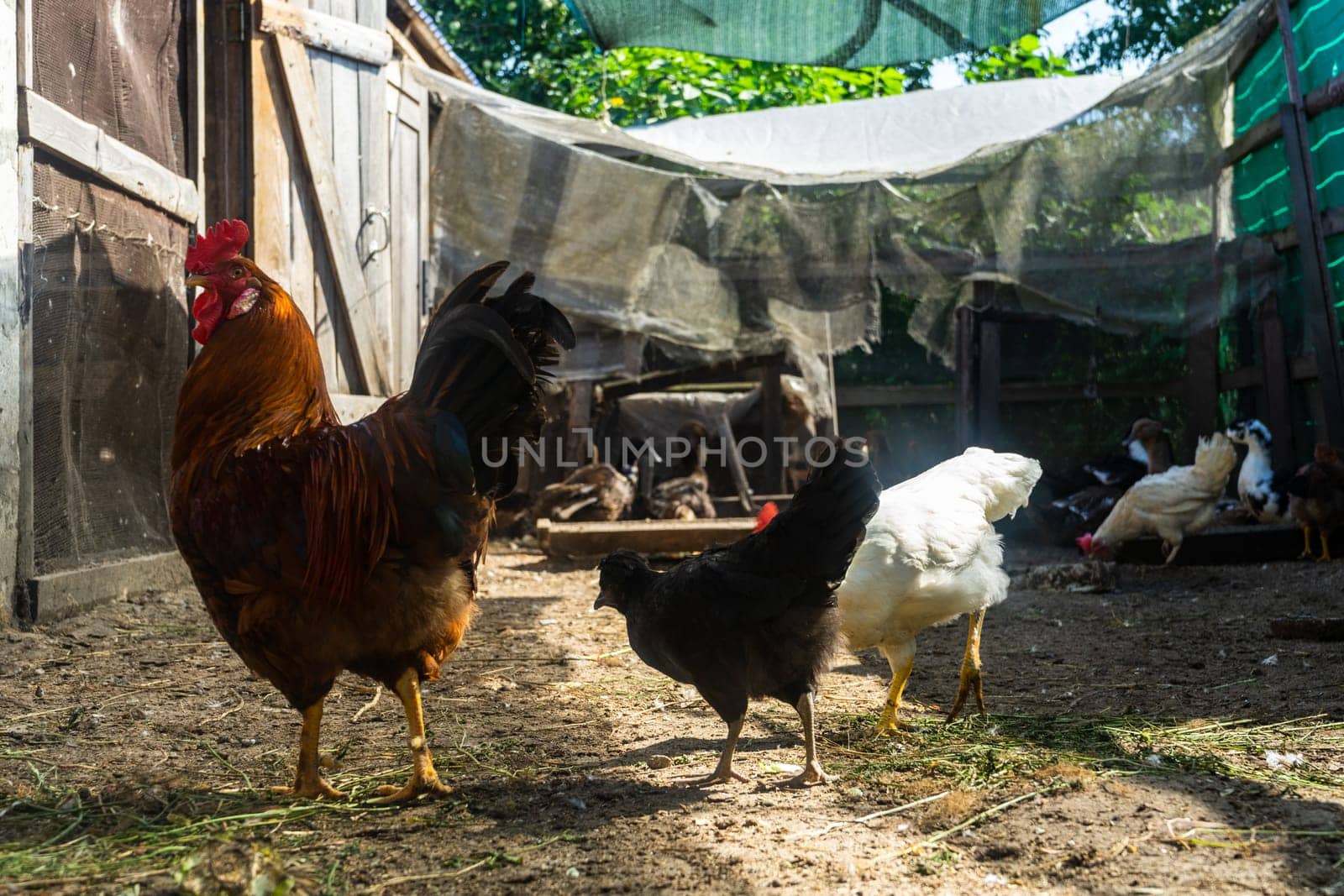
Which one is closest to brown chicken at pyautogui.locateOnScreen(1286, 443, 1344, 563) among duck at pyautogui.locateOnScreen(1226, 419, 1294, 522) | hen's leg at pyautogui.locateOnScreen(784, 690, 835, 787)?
duck at pyautogui.locateOnScreen(1226, 419, 1294, 522)

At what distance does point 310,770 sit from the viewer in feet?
9.83

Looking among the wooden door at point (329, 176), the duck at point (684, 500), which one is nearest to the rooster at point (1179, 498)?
the duck at point (684, 500)

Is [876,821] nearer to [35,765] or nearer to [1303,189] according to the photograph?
[35,765]

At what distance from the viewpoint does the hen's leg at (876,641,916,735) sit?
3.83 metres

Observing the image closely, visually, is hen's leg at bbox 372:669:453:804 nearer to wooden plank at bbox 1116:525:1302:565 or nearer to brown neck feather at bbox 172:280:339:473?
brown neck feather at bbox 172:280:339:473

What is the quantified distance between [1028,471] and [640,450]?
7.19m

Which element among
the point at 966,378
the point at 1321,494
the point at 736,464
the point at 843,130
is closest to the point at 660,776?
the point at 1321,494

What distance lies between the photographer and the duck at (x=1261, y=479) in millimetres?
8219

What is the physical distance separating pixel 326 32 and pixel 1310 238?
23.9 feet

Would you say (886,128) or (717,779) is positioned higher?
(886,128)

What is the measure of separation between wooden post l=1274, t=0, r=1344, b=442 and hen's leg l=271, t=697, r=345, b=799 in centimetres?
764

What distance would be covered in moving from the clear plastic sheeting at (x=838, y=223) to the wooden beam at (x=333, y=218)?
1.53m

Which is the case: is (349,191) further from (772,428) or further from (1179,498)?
(1179,498)

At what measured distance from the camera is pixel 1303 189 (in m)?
7.74
